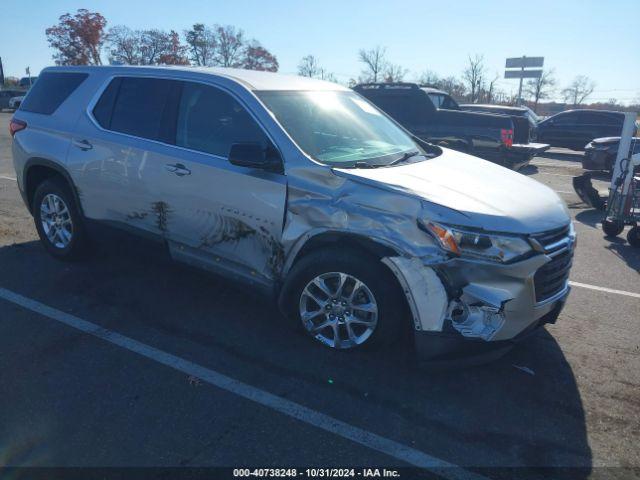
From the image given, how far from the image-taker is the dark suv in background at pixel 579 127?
18703 millimetres

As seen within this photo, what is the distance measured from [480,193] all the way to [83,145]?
3.58 metres

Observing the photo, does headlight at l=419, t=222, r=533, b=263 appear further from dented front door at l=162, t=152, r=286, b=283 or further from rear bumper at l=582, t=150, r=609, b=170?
rear bumper at l=582, t=150, r=609, b=170

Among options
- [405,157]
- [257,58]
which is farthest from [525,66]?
[405,157]

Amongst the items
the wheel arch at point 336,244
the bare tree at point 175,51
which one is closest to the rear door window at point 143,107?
the wheel arch at point 336,244

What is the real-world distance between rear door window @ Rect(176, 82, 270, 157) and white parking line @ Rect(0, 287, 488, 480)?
5.12 ft

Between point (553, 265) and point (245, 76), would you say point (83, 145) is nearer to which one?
point (245, 76)

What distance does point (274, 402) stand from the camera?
3.20 metres

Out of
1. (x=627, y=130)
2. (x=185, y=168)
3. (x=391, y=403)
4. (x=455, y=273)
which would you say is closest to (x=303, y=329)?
(x=391, y=403)

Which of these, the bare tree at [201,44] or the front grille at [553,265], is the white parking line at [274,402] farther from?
the bare tree at [201,44]

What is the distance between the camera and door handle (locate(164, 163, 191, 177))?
4109 mm

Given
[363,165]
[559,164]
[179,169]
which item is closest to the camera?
[363,165]

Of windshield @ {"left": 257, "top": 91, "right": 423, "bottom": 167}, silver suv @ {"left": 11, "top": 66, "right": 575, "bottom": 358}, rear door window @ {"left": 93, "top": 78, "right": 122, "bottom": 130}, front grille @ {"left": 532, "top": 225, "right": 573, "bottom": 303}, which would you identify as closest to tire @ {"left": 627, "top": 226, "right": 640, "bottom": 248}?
silver suv @ {"left": 11, "top": 66, "right": 575, "bottom": 358}

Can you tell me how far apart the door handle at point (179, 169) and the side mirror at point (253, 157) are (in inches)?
23.1

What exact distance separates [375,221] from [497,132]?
9.51 metres
